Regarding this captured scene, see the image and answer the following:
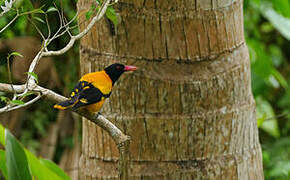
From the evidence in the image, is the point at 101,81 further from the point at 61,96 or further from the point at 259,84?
the point at 259,84

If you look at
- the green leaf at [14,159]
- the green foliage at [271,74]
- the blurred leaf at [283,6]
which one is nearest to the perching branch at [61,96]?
the green leaf at [14,159]

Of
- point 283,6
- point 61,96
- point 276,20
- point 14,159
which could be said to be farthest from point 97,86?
point 276,20

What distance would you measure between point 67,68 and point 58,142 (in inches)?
29.3

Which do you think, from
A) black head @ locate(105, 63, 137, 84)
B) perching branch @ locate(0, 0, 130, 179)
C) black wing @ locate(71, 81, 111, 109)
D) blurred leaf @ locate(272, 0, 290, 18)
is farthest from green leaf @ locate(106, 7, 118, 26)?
blurred leaf @ locate(272, 0, 290, 18)

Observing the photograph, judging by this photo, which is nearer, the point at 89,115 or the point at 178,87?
the point at 89,115

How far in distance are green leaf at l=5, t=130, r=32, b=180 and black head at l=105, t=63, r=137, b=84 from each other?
56 cm

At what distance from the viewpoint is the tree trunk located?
1981 millimetres

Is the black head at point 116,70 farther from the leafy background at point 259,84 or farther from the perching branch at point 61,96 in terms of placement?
the leafy background at point 259,84

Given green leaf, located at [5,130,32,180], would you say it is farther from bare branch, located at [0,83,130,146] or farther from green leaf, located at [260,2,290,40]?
green leaf, located at [260,2,290,40]

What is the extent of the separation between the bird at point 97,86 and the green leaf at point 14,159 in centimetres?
38

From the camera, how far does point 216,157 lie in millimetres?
2064

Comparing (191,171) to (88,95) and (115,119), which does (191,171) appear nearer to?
(115,119)

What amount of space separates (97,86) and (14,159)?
538 mm

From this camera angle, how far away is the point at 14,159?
141 cm
